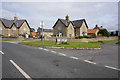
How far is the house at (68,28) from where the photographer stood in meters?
39.1

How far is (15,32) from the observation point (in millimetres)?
45438

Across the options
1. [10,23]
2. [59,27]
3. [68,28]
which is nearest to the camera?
[68,28]

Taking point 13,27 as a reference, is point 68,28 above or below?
below

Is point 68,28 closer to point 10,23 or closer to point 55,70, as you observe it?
point 10,23

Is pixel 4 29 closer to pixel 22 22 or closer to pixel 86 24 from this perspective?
pixel 22 22

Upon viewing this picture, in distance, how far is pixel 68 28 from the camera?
128 feet

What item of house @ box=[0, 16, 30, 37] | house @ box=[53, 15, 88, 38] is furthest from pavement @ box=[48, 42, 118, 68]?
house @ box=[0, 16, 30, 37]

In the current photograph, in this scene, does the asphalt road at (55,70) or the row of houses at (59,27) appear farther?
the row of houses at (59,27)

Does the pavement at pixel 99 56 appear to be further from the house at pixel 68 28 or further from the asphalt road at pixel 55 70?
the house at pixel 68 28

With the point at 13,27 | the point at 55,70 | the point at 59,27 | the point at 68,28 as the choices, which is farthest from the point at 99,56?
the point at 13,27

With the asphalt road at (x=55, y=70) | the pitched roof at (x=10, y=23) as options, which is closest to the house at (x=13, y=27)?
the pitched roof at (x=10, y=23)

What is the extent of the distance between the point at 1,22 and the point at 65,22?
2959 cm

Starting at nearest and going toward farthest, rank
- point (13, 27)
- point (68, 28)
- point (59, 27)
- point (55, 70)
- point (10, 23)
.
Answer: point (55, 70), point (68, 28), point (59, 27), point (13, 27), point (10, 23)

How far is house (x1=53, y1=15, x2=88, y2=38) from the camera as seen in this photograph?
39094 millimetres
